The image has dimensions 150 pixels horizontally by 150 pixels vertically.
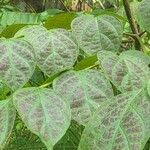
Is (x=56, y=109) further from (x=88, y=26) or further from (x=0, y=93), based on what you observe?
(x=0, y=93)

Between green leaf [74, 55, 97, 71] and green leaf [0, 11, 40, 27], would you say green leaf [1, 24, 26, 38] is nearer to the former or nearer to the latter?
green leaf [74, 55, 97, 71]

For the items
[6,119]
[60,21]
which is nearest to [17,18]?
[60,21]

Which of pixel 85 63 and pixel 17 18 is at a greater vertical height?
pixel 85 63

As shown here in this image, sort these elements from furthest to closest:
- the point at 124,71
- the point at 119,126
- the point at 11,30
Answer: the point at 11,30 < the point at 124,71 < the point at 119,126

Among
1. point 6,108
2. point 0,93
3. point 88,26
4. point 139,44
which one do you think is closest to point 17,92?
point 6,108

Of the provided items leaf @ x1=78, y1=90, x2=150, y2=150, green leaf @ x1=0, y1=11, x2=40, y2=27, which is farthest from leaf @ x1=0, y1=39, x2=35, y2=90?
green leaf @ x1=0, y1=11, x2=40, y2=27

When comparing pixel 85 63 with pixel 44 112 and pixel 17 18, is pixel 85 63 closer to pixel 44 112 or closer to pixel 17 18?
pixel 44 112

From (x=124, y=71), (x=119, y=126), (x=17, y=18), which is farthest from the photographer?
(x=17, y=18)
